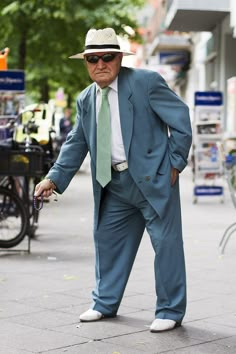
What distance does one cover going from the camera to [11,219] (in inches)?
466

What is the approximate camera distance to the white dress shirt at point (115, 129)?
7.20 m

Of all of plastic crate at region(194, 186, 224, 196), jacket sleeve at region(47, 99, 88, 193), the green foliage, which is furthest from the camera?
the green foliage

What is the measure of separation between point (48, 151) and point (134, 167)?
5.92 m

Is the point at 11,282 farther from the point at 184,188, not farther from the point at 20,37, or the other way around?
the point at 20,37

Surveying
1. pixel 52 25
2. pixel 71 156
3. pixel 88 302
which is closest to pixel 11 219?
pixel 88 302

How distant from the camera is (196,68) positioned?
4072 cm

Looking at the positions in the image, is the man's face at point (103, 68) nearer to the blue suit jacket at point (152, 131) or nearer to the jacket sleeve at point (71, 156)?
the blue suit jacket at point (152, 131)

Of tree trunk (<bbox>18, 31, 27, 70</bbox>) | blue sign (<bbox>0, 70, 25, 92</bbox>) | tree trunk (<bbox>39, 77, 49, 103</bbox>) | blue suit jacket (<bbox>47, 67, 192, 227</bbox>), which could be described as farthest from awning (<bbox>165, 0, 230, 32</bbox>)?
blue suit jacket (<bbox>47, 67, 192, 227</bbox>)

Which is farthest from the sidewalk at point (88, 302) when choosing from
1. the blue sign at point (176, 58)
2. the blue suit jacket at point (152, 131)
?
the blue sign at point (176, 58)

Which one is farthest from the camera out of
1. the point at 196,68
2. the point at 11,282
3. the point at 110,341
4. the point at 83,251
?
the point at 196,68

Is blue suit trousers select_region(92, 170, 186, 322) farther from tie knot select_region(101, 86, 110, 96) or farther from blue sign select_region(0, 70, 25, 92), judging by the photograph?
blue sign select_region(0, 70, 25, 92)

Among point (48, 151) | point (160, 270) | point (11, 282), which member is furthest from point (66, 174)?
point (48, 151)

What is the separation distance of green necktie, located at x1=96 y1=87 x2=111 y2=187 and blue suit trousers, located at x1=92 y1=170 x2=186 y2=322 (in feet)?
0.35

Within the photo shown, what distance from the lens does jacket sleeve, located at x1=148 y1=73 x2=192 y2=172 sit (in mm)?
7078
